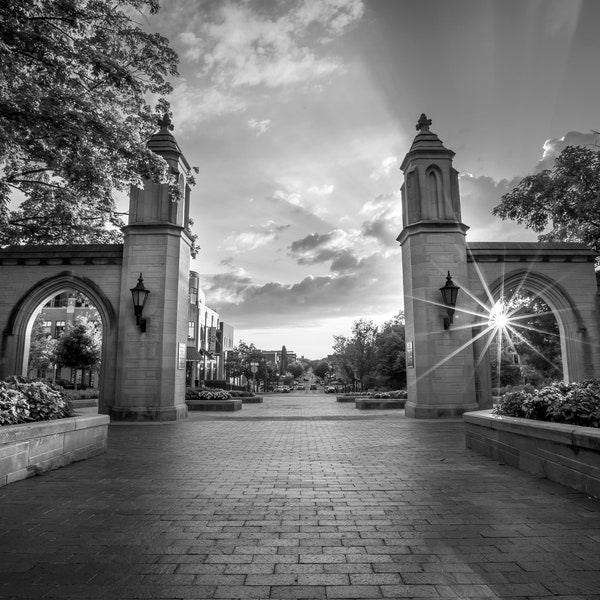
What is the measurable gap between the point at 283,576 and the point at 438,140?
54.3 feet

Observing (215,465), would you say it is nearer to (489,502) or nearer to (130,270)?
(489,502)

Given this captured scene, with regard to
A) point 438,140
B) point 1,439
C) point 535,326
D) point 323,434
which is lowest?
point 323,434

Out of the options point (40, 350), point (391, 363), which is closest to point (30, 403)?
→ point (391, 363)

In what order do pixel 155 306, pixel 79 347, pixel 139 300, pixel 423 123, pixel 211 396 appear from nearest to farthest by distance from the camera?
pixel 139 300, pixel 155 306, pixel 423 123, pixel 211 396, pixel 79 347

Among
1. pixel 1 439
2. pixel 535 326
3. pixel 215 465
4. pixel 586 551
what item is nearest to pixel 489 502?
pixel 586 551

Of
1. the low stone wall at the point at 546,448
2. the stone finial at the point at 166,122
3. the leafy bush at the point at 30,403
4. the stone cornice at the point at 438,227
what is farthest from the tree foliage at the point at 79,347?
the low stone wall at the point at 546,448

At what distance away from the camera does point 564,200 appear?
19188mm

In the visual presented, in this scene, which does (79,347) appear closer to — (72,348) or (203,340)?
(72,348)

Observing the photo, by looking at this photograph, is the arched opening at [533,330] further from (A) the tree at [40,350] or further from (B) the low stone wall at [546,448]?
(A) the tree at [40,350]

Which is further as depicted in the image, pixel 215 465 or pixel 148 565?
pixel 215 465

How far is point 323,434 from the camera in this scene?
1113 centimetres

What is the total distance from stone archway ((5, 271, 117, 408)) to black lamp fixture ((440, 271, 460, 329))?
37.9 feet

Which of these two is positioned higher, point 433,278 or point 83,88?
point 83,88

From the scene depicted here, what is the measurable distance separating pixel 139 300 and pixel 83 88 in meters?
7.25
